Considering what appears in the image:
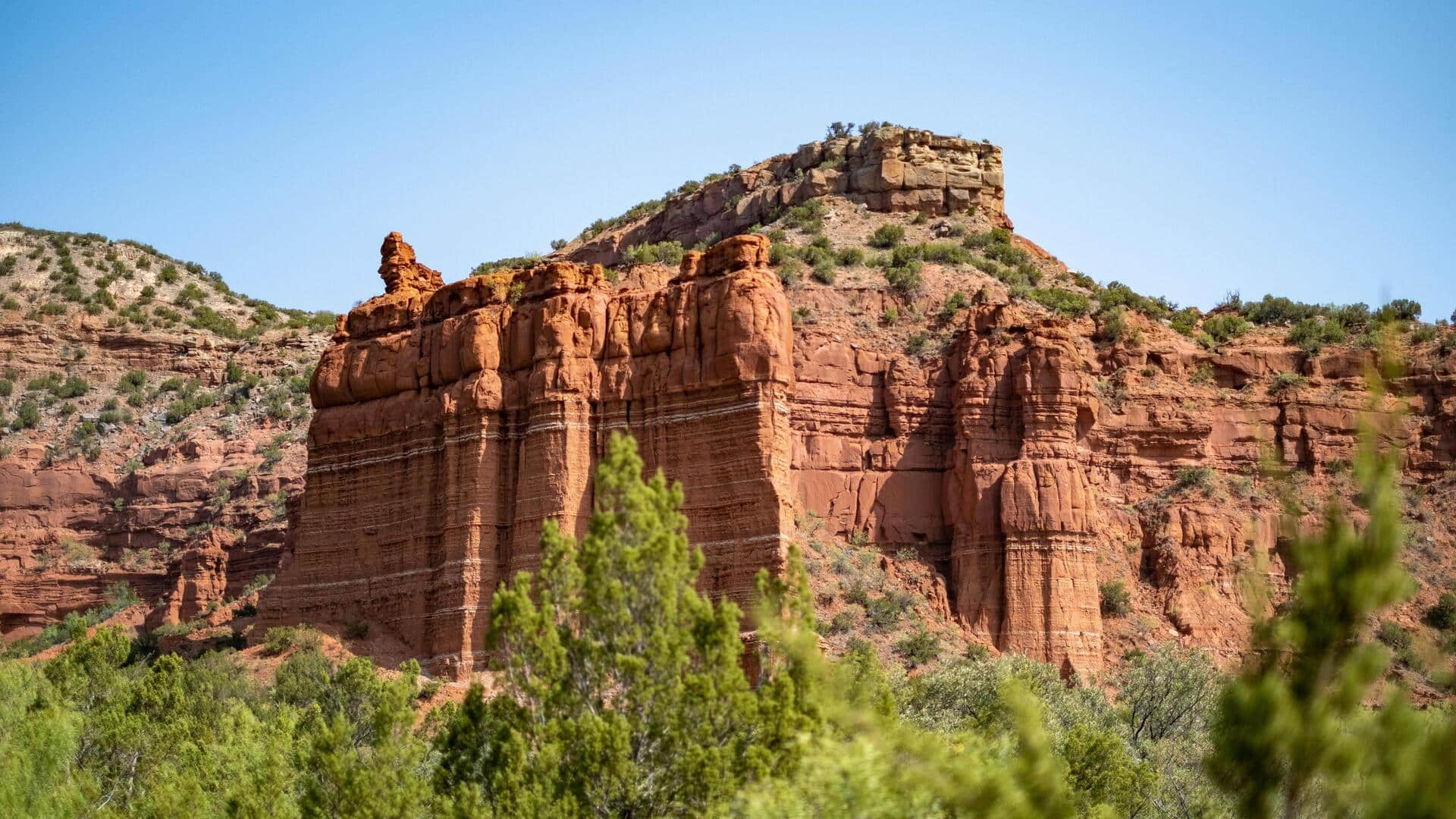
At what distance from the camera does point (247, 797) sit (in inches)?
1222

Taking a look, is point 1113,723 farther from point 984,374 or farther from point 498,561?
point 498,561

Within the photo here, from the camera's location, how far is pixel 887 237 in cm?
6800

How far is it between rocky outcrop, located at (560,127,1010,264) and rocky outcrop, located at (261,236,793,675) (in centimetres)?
2288

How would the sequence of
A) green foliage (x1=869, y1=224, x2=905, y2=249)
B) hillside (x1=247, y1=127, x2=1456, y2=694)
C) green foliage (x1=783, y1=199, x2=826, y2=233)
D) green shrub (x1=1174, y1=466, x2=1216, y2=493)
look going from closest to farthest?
hillside (x1=247, y1=127, x2=1456, y2=694) → green shrub (x1=1174, y1=466, x2=1216, y2=493) → green foliage (x1=869, y1=224, x2=905, y2=249) → green foliage (x1=783, y1=199, x2=826, y2=233)

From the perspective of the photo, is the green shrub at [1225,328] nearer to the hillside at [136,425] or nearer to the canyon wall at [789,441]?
the canyon wall at [789,441]

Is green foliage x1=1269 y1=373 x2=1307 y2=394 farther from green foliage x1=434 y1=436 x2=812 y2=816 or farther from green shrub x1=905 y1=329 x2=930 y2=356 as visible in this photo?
green foliage x1=434 y1=436 x2=812 y2=816

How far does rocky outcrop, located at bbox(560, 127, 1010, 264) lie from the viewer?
2867 inches

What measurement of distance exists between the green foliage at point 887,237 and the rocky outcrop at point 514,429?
18.6 m

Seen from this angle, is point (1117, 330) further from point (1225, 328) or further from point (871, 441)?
point (871, 441)

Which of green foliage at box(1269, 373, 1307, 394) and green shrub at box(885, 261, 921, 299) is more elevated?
green shrub at box(885, 261, 921, 299)

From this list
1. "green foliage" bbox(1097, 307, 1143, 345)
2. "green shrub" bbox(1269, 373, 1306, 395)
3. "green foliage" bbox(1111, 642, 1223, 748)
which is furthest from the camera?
"green foliage" bbox(1097, 307, 1143, 345)

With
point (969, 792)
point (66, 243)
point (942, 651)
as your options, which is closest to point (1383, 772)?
point (969, 792)

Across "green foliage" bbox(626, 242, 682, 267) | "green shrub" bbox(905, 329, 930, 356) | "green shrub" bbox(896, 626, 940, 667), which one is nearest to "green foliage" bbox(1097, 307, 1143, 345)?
"green shrub" bbox(905, 329, 930, 356)

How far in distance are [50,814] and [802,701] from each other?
16.9 metres
